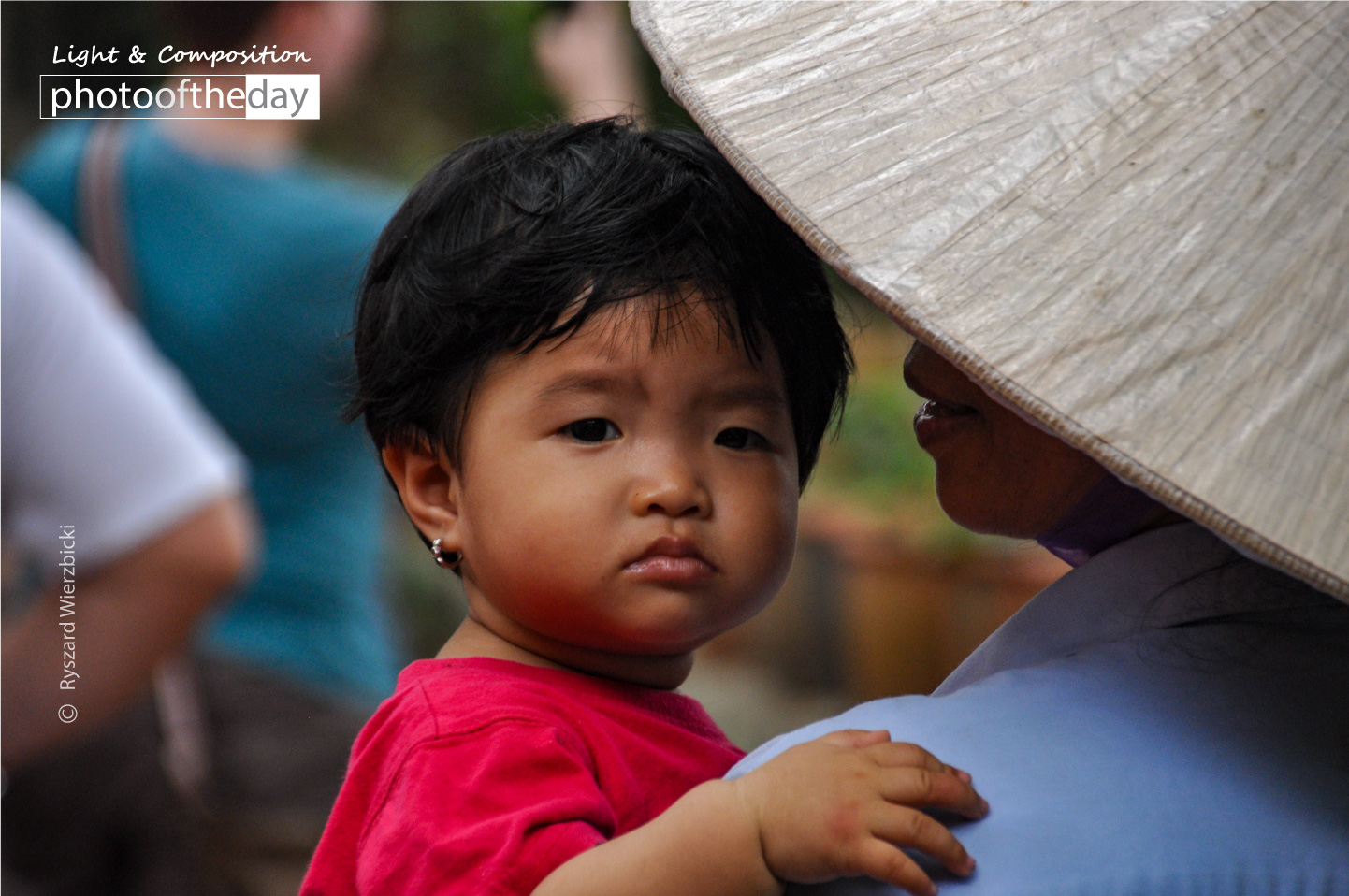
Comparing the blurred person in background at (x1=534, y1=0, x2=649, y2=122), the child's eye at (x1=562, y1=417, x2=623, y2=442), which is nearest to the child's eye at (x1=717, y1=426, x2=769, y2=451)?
the child's eye at (x1=562, y1=417, x2=623, y2=442)

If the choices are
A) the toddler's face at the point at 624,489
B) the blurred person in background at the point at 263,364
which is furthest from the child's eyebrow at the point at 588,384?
the blurred person in background at the point at 263,364

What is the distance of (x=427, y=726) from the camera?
117cm

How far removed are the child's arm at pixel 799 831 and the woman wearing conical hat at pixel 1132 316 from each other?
4cm

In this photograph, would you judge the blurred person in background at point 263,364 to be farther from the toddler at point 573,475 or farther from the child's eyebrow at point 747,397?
the child's eyebrow at point 747,397

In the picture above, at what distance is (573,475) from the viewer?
49.3 inches

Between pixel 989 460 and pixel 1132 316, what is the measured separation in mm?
378

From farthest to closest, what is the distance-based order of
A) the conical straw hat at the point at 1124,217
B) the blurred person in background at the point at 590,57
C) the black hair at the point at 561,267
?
the blurred person in background at the point at 590,57
the black hair at the point at 561,267
the conical straw hat at the point at 1124,217

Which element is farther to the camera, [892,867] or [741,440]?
[741,440]

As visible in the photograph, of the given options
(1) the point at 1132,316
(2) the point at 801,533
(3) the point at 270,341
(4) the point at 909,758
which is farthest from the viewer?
(2) the point at 801,533

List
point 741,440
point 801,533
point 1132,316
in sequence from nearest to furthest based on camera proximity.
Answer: point 1132,316
point 741,440
point 801,533

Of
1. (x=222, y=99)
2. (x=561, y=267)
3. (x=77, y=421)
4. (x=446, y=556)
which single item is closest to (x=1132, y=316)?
(x=561, y=267)

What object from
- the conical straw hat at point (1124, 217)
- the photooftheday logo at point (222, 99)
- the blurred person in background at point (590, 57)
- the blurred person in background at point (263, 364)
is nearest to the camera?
the conical straw hat at point (1124, 217)

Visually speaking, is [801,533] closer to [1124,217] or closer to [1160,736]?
[1160,736]

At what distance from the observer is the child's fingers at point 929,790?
36.8 inches
